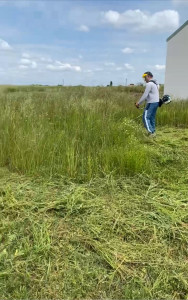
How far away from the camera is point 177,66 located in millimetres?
19938

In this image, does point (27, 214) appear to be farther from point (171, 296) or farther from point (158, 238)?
point (171, 296)

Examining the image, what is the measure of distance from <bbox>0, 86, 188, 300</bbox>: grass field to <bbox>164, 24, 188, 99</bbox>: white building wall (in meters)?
14.8

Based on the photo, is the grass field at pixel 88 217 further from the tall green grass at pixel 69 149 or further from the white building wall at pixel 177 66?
the white building wall at pixel 177 66

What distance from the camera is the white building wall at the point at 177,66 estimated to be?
18.7m

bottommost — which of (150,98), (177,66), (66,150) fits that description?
(66,150)

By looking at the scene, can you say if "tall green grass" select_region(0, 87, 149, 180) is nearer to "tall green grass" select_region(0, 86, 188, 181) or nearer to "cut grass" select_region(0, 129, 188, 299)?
"tall green grass" select_region(0, 86, 188, 181)

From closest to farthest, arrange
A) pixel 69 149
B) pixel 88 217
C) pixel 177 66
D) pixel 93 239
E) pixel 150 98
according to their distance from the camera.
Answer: pixel 93 239, pixel 88 217, pixel 69 149, pixel 150 98, pixel 177 66

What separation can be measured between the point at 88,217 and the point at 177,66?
1893 centimetres

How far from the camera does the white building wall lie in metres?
18.7

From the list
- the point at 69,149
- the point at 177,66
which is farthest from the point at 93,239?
the point at 177,66

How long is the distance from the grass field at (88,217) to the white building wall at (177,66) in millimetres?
14754

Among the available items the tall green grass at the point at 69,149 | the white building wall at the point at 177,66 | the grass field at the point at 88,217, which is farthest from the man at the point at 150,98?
the white building wall at the point at 177,66

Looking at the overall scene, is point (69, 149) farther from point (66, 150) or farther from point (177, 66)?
point (177, 66)

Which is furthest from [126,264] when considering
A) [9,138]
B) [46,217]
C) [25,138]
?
[9,138]
